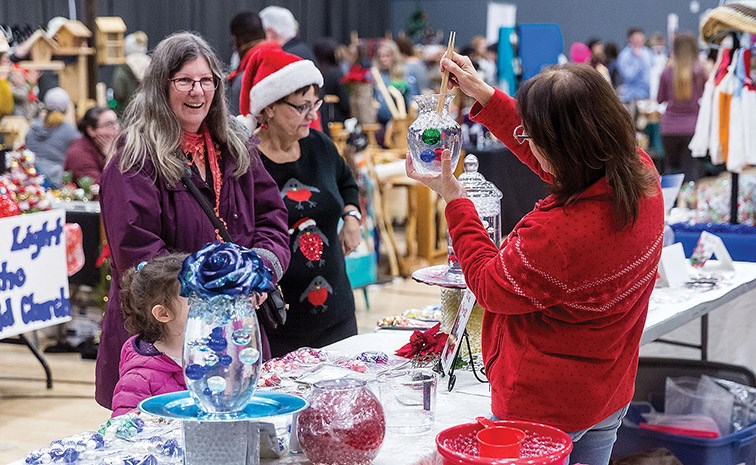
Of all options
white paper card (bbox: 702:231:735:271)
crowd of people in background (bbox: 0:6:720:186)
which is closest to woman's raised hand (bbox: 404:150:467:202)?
crowd of people in background (bbox: 0:6:720:186)

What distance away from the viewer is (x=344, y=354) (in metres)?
2.64

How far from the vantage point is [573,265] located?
72.8 inches

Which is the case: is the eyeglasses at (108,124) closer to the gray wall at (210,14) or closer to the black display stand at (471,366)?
the black display stand at (471,366)

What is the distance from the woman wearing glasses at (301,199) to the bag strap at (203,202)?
1.63ft

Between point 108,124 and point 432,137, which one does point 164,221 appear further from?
point 108,124

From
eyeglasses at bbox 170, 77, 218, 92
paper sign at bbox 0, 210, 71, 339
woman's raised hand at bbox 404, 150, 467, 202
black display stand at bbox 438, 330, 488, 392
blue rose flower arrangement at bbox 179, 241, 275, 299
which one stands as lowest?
paper sign at bbox 0, 210, 71, 339

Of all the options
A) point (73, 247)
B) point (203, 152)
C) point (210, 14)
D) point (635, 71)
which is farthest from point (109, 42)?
point (203, 152)

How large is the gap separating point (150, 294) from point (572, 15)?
1702 cm

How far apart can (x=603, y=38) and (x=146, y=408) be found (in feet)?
57.3

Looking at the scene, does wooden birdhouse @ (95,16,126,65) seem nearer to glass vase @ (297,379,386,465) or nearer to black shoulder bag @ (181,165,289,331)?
black shoulder bag @ (181,165,289,331)

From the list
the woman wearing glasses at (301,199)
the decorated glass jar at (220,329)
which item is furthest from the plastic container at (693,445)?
the decorated glass jar at (220,329)

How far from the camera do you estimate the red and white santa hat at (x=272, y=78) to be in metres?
3.14

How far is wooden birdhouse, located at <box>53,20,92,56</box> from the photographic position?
9391mm

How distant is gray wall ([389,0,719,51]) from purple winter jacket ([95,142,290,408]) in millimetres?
15498
